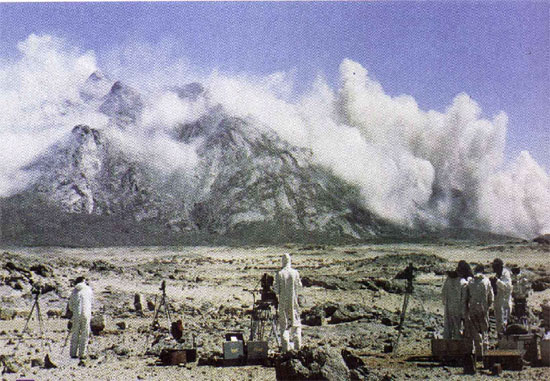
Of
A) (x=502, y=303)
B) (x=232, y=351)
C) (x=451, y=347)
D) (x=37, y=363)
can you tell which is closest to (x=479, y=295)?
(x=451, y=347)

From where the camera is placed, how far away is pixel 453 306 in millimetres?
13445

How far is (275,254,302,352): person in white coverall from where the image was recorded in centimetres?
1315

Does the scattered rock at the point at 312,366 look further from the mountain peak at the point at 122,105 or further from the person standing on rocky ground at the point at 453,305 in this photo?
the mountain peak at the point at 122,105

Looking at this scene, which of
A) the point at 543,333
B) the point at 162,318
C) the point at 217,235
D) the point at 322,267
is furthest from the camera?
the point at 217,235

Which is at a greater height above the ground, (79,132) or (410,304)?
(79,132)

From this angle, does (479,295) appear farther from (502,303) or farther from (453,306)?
(502,303)

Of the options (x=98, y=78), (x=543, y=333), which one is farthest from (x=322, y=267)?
(x=98, y=78)

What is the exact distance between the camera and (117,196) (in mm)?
130000

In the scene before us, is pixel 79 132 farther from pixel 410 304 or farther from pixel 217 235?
pixel 410 304

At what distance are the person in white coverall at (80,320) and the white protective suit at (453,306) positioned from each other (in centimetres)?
841

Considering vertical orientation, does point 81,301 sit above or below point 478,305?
below

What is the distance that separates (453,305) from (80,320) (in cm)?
867

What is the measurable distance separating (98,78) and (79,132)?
168 feet

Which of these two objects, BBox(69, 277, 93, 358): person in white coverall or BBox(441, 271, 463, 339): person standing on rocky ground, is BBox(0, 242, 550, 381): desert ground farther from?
BBox(441, 271, 463, 339): person standing on rocky ground
